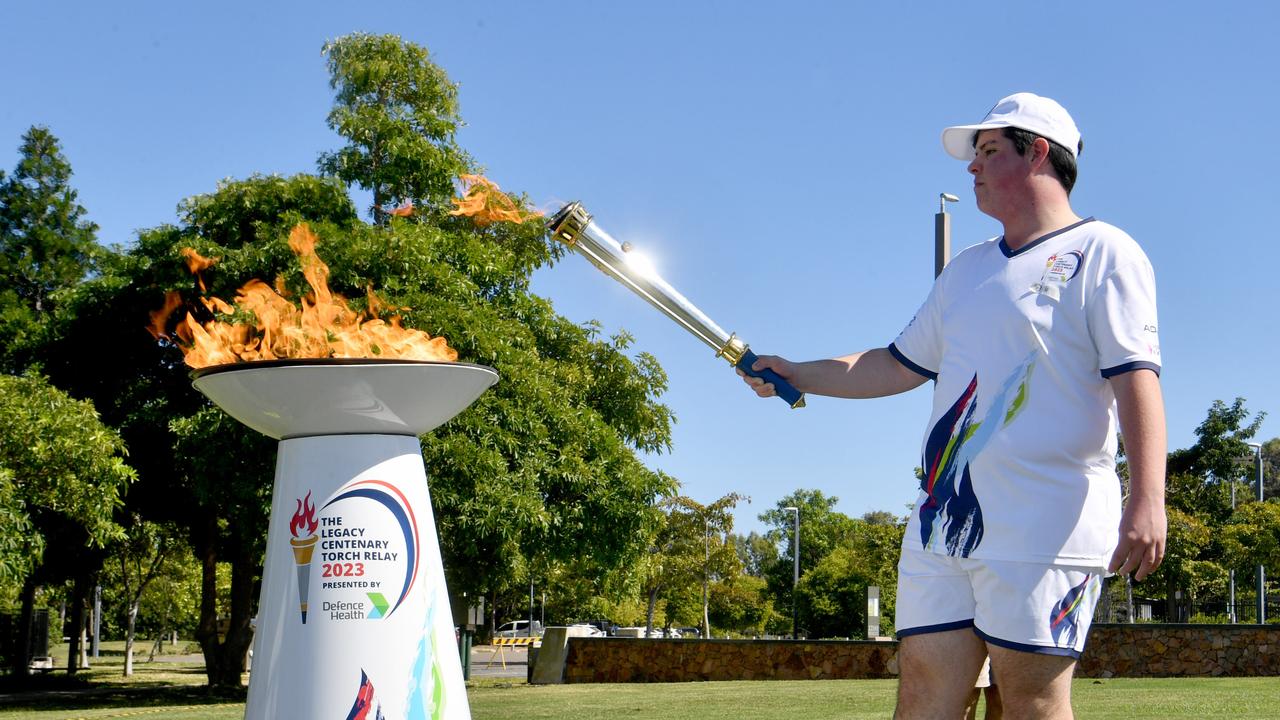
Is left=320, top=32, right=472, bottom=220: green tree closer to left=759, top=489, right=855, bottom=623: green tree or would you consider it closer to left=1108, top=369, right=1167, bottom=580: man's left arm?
left=1108, top=369, right=1167, bottom=580: man's left arm

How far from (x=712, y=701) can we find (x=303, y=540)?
8.85m

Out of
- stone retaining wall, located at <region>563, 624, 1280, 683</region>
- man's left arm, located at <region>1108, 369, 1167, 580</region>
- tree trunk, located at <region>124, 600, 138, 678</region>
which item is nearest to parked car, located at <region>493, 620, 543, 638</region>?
tree trunk, located at <region>124, 600, 138, 678</region>

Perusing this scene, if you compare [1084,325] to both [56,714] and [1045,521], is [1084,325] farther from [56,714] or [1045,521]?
[56,714]

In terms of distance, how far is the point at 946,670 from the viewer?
116 inches

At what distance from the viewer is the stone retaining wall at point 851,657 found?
59.5 feet

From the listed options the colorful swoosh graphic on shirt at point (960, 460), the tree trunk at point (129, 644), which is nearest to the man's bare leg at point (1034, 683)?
the colorful swoosh graphic on shirt at point (960, 460)

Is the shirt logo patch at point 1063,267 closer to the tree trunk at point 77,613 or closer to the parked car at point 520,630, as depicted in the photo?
the tree trunk at point 77,613

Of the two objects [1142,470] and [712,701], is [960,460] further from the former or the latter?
[712,701]

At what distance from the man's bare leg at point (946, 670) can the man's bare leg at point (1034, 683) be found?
129 mm

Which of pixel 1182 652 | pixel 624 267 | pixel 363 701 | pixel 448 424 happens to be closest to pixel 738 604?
pixel 1182 652

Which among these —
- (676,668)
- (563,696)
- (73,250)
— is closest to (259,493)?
(563,696)

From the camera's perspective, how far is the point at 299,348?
21.2ft

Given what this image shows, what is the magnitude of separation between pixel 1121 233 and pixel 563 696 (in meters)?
13.9

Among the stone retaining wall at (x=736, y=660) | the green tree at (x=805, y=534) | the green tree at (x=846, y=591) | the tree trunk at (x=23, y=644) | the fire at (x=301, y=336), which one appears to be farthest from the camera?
the green tree at (x=805, y=534)
